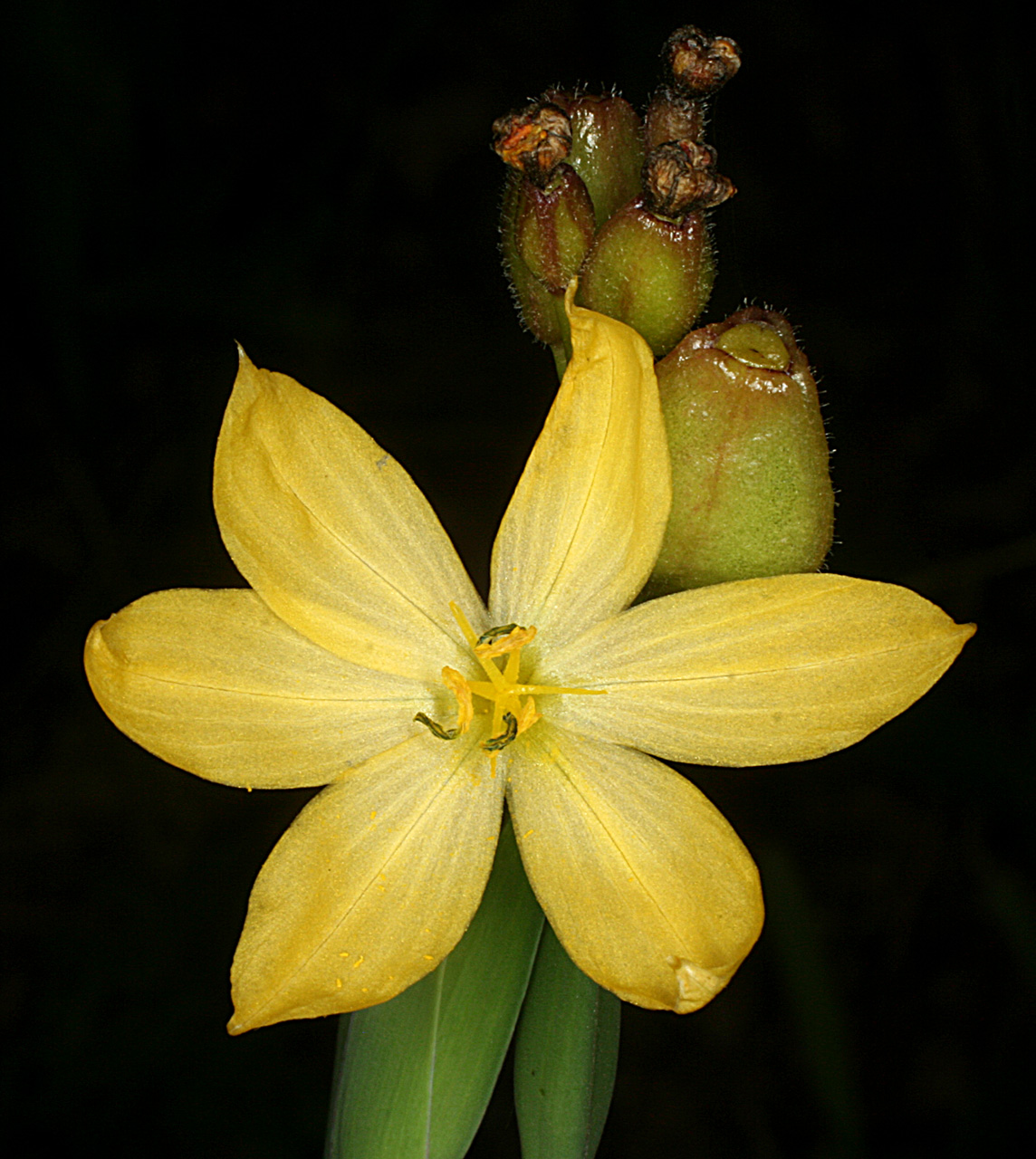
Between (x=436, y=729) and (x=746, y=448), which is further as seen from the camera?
(x=436, y=729)

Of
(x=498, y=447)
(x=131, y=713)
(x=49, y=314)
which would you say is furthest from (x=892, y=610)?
(x=49, y=314)

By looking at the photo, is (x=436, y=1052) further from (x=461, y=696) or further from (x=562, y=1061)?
(x=461, y=696)

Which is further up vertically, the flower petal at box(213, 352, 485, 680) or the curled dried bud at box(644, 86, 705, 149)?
the curled dried bud at box(644, 86, 705, 149)

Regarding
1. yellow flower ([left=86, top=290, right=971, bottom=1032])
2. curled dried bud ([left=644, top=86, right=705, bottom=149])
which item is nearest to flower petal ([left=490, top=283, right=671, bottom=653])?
yellow flower ([left=86, top=290, right=971, bottom=1032])

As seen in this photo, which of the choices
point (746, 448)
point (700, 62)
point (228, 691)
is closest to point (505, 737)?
point (228, 691)

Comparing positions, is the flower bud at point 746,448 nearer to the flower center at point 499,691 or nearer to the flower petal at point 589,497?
the flower petal at point 589,497

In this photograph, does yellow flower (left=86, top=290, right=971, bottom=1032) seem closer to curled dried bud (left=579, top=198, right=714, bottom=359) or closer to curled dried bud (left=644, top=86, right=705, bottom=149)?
curled dried bud (left=579, top=198, right=714, bottom=359)

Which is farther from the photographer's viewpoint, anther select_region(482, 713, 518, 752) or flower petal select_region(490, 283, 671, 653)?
anther select_region(482, 713, 518, 752)
